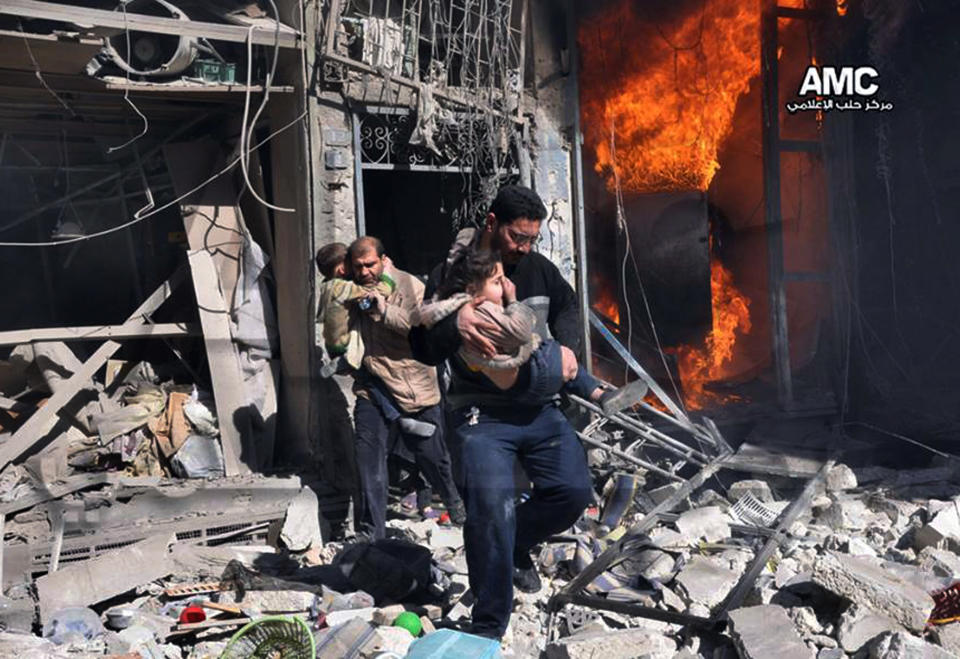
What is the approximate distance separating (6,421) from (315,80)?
13.5 ft

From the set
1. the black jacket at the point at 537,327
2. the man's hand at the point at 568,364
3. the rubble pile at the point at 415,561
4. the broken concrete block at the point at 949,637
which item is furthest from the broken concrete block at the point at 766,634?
the black jacket at the point at 537,327

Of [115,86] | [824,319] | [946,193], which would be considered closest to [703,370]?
[824,319]

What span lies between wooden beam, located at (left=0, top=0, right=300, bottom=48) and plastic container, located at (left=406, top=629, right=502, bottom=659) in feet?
16.6

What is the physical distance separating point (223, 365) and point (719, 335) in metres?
5.61

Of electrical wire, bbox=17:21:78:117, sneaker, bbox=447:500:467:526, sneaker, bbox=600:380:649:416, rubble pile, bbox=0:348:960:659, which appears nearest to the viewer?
rubble pile, bbox=0:348:960:659

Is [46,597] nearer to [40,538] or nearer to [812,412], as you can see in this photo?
[40,538]

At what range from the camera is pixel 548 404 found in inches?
183

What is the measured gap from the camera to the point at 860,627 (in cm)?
421

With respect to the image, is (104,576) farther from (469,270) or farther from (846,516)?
(846,516)

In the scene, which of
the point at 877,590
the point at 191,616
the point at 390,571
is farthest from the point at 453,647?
the point at 877,590

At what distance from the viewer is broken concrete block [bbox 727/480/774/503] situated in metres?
6.84

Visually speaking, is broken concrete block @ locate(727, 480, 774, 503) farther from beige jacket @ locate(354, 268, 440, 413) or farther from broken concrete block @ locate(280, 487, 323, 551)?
broken concrete block @ locate(280, 487, 323, 551)

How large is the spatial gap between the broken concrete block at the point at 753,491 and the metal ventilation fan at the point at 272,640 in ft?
12.9

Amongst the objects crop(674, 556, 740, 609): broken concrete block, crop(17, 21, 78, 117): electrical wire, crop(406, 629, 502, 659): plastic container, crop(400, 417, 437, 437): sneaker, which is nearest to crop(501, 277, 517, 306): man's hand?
crop(406, 629, 502, 659): plastic container
